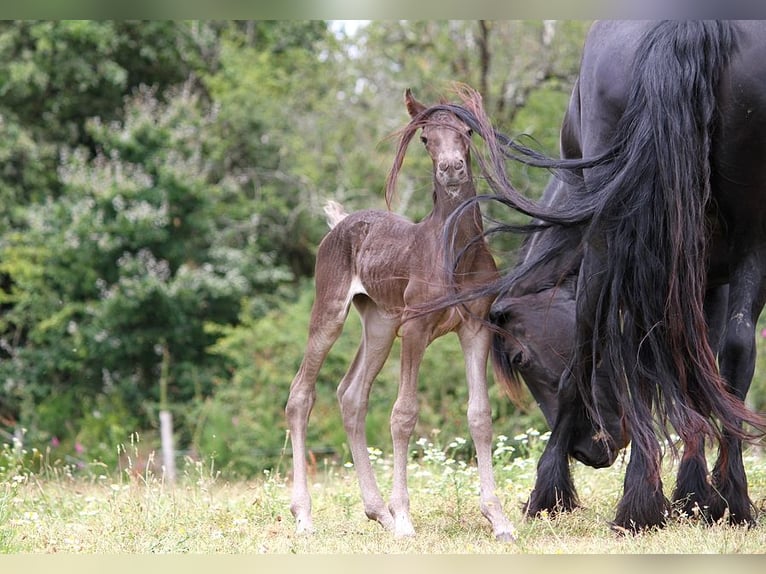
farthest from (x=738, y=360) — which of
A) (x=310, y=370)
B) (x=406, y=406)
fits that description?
(x=310, y=370)

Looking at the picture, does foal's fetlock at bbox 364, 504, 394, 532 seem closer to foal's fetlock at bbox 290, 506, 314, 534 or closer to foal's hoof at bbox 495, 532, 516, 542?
foal's fetlock at bbox 290, 506, 314, 534

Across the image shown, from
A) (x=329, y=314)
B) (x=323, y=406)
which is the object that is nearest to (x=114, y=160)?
(x=323, y=406)

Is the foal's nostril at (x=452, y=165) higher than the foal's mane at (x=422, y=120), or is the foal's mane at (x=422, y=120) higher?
the foal's mane at (x=422, y=120)

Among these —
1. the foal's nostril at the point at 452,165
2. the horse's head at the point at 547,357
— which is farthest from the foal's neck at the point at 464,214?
the horse's head at the point at 547,357

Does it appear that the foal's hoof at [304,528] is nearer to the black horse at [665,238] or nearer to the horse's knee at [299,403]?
the horse's knee at [299,403]

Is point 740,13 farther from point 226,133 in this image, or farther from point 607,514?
point 226,133

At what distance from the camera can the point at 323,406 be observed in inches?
504

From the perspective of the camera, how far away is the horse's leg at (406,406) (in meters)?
4.77

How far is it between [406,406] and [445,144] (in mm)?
1244

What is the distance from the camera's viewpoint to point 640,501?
466cm

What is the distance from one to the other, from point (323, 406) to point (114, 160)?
5085 millimetres

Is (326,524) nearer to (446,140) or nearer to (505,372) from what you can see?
(505,372)

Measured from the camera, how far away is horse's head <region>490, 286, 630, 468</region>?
5.39m

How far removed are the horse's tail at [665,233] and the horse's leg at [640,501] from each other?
264 millimetres
